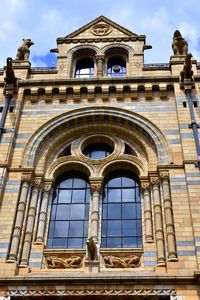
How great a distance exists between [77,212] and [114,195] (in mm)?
1676

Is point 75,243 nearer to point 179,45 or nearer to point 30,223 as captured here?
point 30,223

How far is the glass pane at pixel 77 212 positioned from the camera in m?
17.9

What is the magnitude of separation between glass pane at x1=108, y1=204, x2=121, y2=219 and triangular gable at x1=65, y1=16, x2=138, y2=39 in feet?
39.1

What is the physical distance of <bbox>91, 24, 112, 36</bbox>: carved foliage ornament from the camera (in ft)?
88.7

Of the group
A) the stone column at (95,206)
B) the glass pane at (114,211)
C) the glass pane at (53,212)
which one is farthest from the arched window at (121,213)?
the glass pane at (53,212)

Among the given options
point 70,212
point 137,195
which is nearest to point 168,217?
point 137,195

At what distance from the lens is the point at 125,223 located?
1758 cm

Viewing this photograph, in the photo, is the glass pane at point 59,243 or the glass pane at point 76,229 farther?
the glass pane at point 76,229

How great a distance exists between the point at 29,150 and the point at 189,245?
7772 mm

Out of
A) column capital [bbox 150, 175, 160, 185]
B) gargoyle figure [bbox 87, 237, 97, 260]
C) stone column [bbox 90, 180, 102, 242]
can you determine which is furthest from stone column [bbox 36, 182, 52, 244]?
column capital [bbox 150, 175, 160, 185]

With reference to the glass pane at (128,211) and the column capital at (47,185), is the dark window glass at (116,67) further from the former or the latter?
the glass pane at (128,211)

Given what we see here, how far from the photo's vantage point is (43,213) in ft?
57.9

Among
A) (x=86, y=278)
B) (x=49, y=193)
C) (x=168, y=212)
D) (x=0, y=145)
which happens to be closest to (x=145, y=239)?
(x=168, y=212)

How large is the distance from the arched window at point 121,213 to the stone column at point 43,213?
2.21 meters
